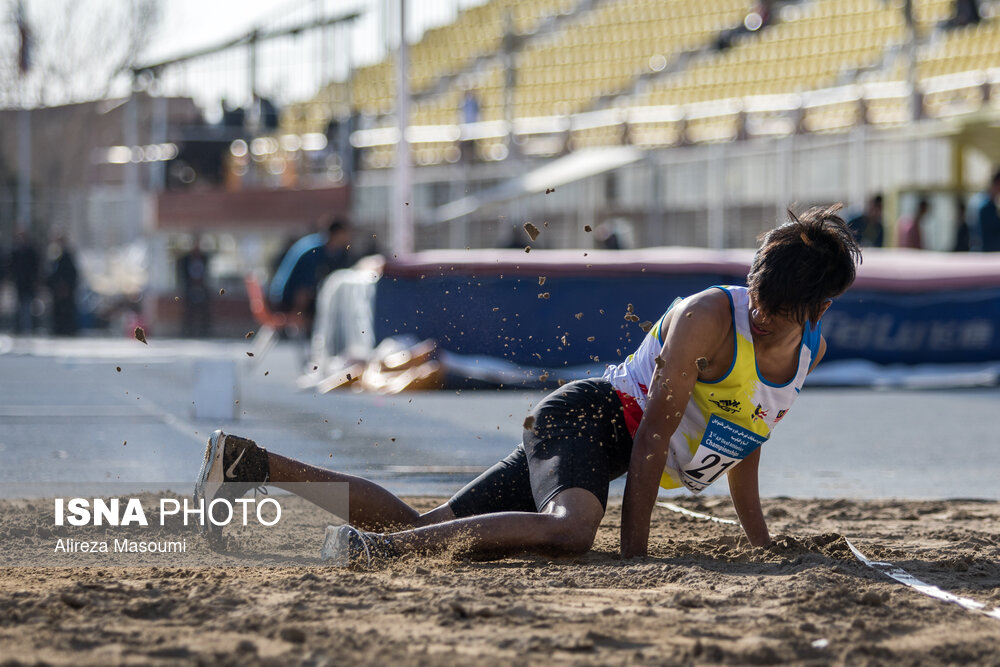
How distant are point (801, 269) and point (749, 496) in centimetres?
95

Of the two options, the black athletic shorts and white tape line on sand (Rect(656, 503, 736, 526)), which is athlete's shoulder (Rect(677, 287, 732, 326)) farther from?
white tape line on sand (Rect(656, 503, 736, 526))

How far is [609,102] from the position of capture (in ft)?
95.3

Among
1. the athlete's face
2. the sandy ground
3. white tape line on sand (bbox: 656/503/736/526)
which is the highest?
the athlete's face

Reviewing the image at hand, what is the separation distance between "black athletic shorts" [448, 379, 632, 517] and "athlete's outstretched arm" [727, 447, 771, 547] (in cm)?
36

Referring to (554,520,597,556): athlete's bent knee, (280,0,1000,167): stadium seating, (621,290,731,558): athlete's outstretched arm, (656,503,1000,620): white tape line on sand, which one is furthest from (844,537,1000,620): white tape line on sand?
(280,0,1000,167): stadium seating

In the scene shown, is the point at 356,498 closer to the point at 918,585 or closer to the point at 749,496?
the point at 749,496

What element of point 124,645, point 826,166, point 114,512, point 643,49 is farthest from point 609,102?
point 124,645

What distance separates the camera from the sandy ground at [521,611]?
9.98ft

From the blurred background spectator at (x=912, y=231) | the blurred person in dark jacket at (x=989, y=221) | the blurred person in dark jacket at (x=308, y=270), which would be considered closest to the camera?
the blurred person in dark jacket at (x=308, y=270)

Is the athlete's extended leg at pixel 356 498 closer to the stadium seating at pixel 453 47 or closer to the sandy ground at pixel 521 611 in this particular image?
the sandy ground at pixel 521 611

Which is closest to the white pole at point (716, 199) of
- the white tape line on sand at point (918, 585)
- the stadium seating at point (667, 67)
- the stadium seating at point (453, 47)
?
the stadium seating at point (667, 67)

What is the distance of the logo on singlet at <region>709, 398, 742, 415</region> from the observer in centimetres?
407

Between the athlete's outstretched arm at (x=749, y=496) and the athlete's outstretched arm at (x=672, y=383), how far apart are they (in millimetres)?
433

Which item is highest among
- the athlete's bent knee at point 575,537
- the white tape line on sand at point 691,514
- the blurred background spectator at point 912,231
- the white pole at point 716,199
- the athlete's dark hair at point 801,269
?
the white pole at point 716,199
